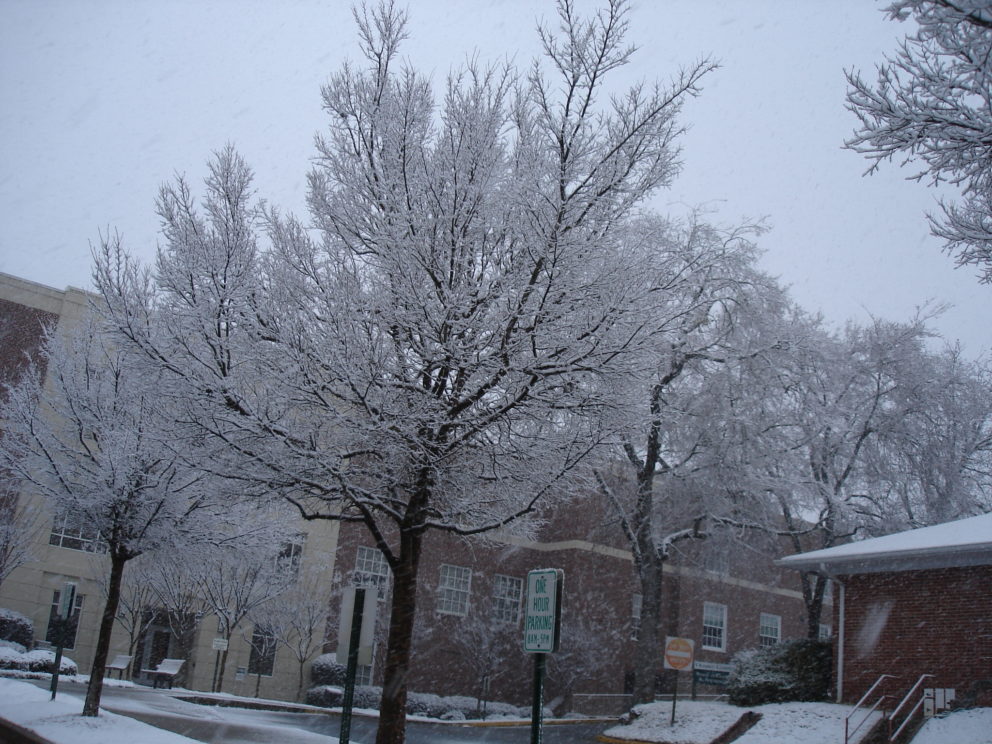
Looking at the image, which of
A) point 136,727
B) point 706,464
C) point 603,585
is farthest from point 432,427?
point 603,585

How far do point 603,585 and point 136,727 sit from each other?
24.8 meters

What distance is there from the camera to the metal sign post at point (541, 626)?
5832mm

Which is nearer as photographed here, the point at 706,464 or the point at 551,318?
the point at 551,318

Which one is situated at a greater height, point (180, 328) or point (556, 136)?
point (556, 136)

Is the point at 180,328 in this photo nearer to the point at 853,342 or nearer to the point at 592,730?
the point at 592,730

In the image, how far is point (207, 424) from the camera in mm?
8141

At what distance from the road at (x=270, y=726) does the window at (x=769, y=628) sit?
1700 cm

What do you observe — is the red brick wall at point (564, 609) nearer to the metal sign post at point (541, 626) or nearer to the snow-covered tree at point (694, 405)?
the snow-covered tree at point (694, 405)

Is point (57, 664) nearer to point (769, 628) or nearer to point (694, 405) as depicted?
point (694, 405)

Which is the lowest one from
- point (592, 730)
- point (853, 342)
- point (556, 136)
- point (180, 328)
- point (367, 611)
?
point (592, 730)

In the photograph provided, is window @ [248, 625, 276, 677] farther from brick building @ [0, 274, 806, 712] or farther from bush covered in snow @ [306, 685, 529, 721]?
bush covered in snow @ [306, 685, 529, 721]

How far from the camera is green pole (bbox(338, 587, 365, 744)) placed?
307 inches

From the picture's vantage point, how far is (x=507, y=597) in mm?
34719

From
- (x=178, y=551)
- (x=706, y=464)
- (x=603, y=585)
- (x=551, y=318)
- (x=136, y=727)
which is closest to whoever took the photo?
(x=551, y=318)
